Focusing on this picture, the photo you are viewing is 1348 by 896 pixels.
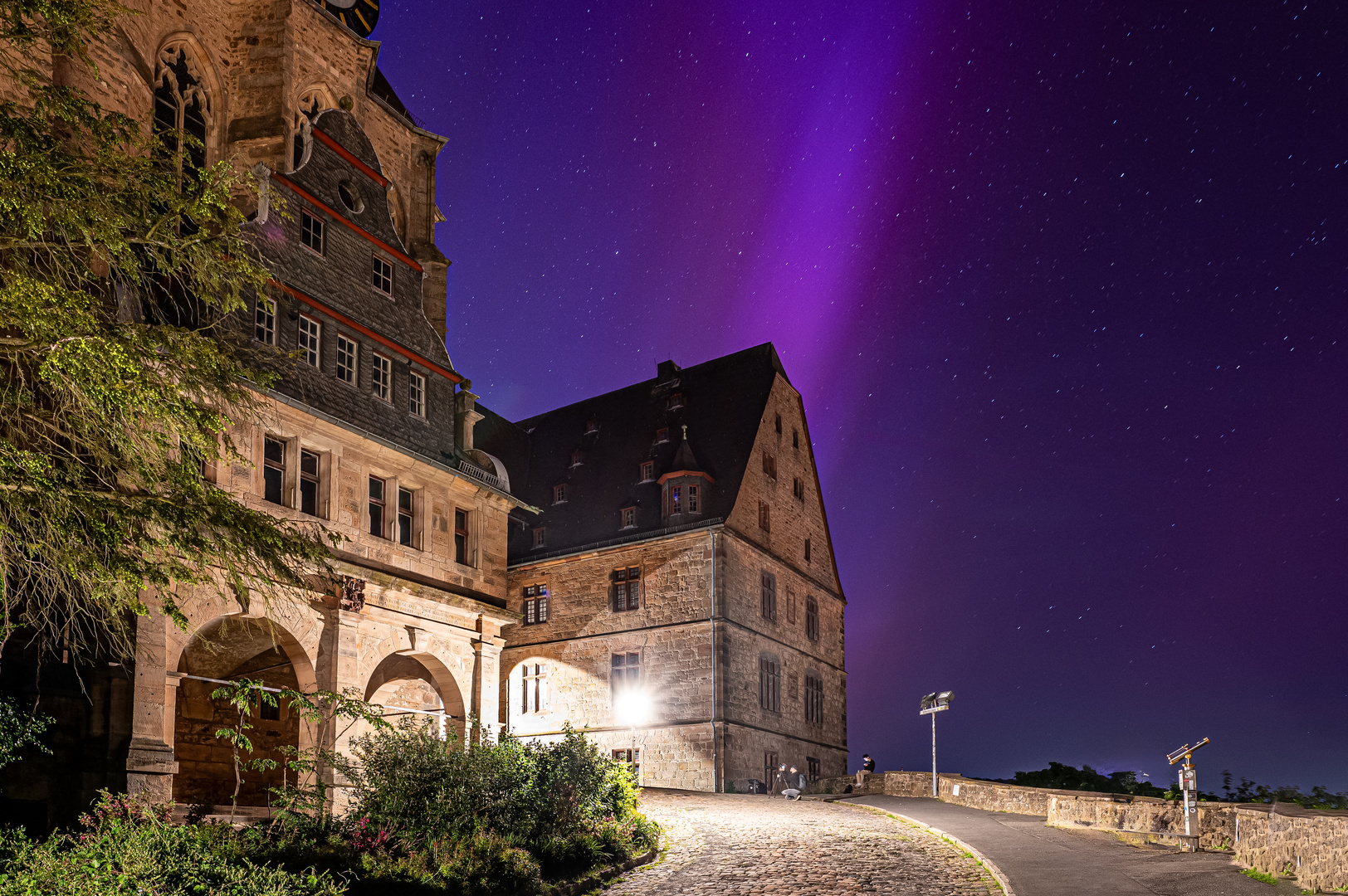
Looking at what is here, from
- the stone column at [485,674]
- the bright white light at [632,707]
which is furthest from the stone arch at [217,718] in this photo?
the bright white light at [632,707]

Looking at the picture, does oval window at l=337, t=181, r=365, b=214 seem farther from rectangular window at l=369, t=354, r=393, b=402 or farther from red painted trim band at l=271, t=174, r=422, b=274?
rectangular window at l=369, t=354, r=393, b=402

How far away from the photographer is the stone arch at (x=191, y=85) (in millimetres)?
23672

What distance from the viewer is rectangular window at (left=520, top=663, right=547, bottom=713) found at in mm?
40500

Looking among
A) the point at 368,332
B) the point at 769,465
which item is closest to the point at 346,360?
the point at 368,332

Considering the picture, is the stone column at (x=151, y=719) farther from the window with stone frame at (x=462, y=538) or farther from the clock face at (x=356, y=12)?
the clock face at (x=356, y=12)

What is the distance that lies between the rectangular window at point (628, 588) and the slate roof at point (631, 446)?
1.28m

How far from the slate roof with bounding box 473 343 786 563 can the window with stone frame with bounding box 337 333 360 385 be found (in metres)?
16.2

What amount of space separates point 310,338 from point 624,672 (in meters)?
19.3

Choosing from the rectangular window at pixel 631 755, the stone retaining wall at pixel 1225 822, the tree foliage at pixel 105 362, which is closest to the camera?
the tree foliage at pixel 105 362

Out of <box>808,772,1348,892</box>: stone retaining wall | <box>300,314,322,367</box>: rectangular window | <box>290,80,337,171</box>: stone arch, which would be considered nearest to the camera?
<box>808,772,1348,892</box>: stone retaining wall

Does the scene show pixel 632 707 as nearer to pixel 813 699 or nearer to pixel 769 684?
pixel 769 684

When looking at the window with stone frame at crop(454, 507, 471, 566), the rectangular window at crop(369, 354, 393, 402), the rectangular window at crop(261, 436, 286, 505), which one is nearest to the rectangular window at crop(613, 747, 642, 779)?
the window with stone frame at crop(454, 507, 471, 566)

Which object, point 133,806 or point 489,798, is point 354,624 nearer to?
point 489,798

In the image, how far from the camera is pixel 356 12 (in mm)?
28266
